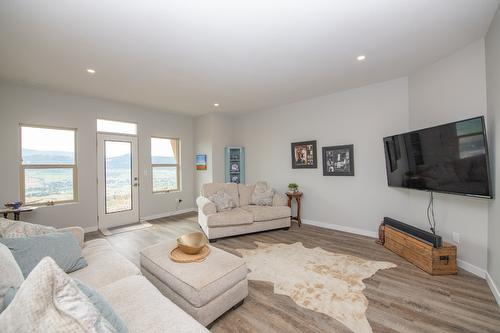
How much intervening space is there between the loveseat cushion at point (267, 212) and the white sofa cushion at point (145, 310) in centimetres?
265

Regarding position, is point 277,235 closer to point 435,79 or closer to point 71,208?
point 435,79

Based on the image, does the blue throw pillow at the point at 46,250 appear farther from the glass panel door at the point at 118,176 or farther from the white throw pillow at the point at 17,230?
the glass panel door at the point at 118,176

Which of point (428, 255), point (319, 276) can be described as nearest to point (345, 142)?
point (428, 255)

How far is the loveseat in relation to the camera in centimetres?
117

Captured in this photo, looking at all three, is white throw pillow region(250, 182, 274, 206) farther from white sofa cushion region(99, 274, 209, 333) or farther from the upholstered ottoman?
white sofa cushion region(99, 274, 209, 333)

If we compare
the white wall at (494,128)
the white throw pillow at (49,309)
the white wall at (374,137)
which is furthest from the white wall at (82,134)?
the white wall at (494,128)

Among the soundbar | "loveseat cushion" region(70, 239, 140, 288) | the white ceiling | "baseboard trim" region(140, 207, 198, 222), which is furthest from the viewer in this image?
"baseboard trim" region(140, 207, 198, 222)

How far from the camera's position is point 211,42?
8.07 feet

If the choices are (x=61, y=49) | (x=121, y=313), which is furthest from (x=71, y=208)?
(x=121, y=313)

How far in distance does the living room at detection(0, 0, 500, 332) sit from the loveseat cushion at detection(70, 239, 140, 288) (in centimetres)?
2

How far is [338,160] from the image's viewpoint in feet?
14.0

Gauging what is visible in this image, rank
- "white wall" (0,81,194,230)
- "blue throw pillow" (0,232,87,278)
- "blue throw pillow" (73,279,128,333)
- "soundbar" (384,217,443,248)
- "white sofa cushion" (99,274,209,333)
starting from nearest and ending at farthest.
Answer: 1. "blue throw pillow" (73,279,128,333)
2. "white sofa cushion" (99,274,209,333)
3. "blue throw pillow" (0,232,87,278)
4. "soundbar" (384,217,443,248)
5. "white wall" (0,81,194,230)

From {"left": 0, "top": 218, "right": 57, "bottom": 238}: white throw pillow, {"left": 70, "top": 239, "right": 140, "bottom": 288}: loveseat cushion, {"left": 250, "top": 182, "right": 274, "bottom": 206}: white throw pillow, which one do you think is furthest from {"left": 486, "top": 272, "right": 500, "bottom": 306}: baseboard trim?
{"left": 0, "top": 218, "right": 57, "bottom": 238}: white throw pillow

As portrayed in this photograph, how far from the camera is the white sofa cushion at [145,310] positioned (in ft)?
3.78
